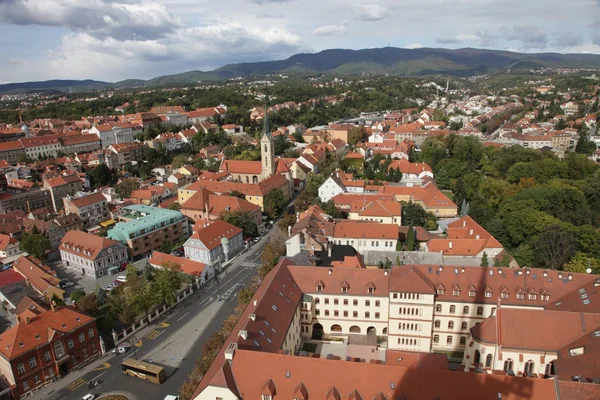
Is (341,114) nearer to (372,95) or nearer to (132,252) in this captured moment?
(372,95)

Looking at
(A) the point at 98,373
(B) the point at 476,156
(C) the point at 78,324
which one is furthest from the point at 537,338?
(B) the point at 476,156

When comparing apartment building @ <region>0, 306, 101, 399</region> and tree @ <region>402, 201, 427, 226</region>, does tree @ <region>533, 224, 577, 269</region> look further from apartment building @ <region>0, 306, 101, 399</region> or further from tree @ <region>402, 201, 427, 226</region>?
apartment building @ <region>0, 306, 101, 399</region>

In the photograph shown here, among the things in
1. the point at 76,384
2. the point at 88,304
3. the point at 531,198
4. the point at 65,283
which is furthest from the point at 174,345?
the point at 531,198

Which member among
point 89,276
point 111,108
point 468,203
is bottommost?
point 89,276

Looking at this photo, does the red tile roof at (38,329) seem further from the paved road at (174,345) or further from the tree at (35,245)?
the tree at (35,245)

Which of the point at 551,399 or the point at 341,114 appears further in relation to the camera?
the point at 341,114

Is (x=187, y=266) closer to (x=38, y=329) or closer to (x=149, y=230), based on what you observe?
(x=149, y=230)
